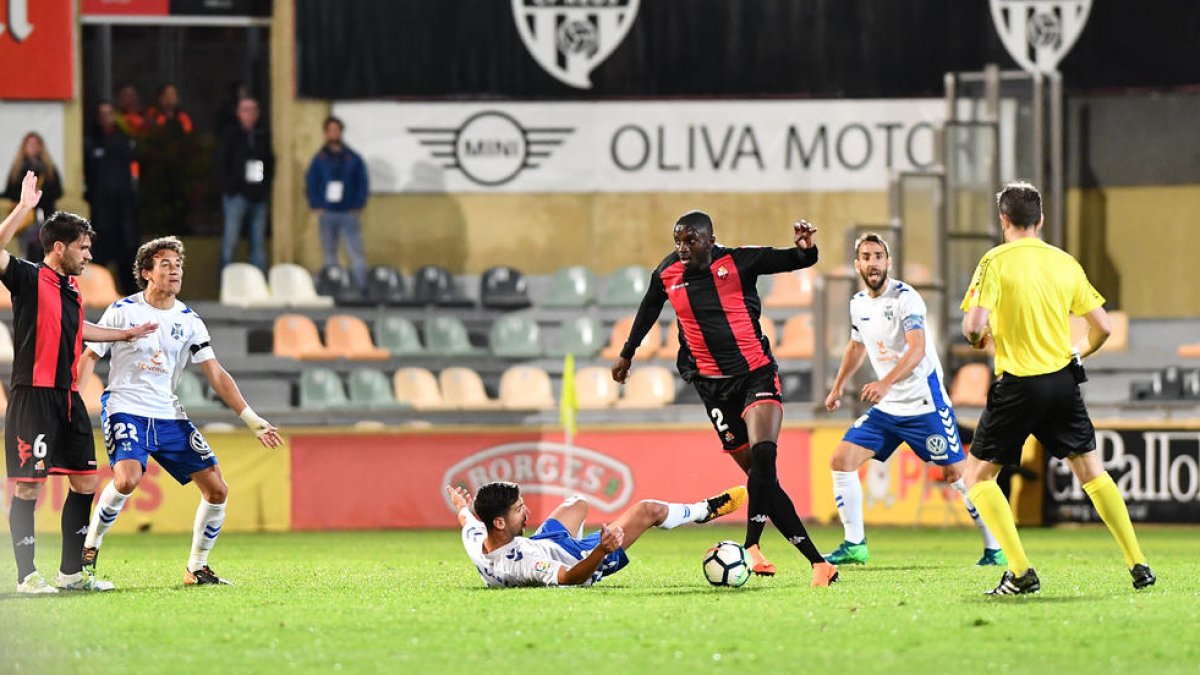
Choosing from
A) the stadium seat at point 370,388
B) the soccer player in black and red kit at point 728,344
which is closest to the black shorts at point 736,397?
the soccer player in black and red kit at point 728,344

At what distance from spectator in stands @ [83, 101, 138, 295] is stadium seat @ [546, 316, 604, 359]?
5018 millimetres

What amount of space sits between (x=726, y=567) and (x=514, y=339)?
12795 millimetres

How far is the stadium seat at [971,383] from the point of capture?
2034cm

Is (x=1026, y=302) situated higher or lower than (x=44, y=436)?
higher

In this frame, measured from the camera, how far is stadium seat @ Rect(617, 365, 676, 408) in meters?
21.4

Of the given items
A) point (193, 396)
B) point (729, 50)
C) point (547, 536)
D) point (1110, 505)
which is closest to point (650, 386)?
point (193, 396)

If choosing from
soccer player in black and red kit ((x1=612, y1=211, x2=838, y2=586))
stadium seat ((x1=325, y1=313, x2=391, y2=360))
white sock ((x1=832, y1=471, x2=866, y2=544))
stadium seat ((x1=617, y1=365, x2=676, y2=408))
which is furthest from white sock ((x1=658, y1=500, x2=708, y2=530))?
stadium seat ((x1=325, y1=313, x2=391, y2=360))

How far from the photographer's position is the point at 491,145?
24.9m

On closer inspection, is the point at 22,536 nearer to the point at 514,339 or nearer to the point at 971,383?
the point at 971,383

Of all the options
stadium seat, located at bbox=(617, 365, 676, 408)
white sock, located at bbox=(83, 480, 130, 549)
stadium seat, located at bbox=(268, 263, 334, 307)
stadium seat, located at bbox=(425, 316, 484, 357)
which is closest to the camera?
white sock, located at bbox=(83, 480, 130, 549)

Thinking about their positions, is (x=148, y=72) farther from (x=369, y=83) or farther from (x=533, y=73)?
(x=533, y=73)

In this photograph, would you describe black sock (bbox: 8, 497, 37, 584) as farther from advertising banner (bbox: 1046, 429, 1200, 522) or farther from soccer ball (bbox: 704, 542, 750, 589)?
advertising banner (bbox: 1046, 429, 1200, 522)

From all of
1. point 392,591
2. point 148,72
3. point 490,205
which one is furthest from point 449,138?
point 392,591

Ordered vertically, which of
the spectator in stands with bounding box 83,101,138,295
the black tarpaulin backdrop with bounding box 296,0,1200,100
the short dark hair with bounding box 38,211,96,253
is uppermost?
the black tarpaulin backdrop with bounding box 296,0,1200,100
